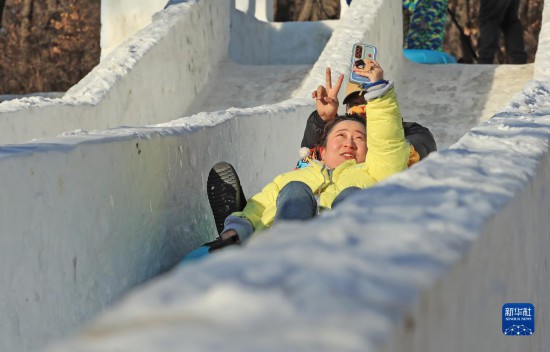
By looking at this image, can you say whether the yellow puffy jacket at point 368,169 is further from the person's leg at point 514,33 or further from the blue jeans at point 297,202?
the person's leg at point 514,33

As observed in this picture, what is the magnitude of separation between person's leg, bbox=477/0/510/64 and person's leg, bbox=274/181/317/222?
22.2ft

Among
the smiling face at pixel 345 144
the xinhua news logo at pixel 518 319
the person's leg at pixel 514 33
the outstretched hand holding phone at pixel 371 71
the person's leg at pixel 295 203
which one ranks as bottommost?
the xinhua news logo at pixel 518 319

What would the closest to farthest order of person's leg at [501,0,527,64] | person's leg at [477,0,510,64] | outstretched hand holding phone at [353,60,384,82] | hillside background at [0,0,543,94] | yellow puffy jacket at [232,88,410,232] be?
yellow puffy jacket at [232,88,410,232] → outstretched hand holding phone at [353,60,384,82] → person's leg at [477,0,510,64] → person's leg at [501,0,527,64] → hillside background at [0,0,543,94]

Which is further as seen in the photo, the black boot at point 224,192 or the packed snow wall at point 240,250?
the black boot at point 224,192

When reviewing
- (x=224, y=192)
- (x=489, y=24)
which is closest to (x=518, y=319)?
(x=224, y=192)

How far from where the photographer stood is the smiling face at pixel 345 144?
4.48m

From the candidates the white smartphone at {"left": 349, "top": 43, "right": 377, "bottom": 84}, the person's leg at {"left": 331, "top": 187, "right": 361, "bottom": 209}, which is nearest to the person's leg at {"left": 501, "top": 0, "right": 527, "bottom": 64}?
the white smartphone at {"left": 349, "top": 43, "right": 377, "bottom": 84}

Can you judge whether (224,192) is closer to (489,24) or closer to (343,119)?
(343,119)

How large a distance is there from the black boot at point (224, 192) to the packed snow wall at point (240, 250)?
7.6 inches

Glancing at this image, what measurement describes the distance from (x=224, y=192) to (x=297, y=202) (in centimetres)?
71

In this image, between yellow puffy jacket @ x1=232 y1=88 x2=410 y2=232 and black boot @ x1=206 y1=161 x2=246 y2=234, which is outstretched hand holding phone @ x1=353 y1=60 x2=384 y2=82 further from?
black boot @ x1=206 y1=161 x2=246 y2=234

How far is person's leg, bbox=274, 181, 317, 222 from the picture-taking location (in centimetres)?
386

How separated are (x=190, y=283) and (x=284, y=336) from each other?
8.7 inches

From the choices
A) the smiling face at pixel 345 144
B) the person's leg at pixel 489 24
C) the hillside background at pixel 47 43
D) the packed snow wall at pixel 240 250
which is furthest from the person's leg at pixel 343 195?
the hillside background at pixel 47 43
